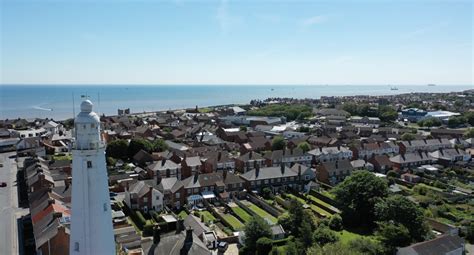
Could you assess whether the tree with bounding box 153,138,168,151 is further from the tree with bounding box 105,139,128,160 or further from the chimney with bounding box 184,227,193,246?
the chimney with bounding box 184,227,193,246

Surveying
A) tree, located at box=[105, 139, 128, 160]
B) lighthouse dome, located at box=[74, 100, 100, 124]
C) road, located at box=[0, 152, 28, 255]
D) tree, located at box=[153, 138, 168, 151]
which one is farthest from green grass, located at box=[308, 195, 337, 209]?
lighthouse dome, located at box=[74, 100, 100, 124]

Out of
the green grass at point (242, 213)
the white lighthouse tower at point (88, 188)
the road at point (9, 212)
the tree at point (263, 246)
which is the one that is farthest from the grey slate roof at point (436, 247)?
the road at point (9, 212)

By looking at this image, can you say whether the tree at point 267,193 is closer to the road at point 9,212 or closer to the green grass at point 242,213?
the green grass at point 242,213

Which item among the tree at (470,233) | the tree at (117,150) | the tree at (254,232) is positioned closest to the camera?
the tree at (254,232)

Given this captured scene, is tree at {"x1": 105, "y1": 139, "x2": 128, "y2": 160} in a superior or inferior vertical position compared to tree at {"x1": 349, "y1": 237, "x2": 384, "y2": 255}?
superior

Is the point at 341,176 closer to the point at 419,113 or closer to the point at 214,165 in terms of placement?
the point at 214,165

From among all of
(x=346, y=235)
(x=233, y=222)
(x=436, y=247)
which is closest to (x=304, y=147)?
(x=233, y=222)
